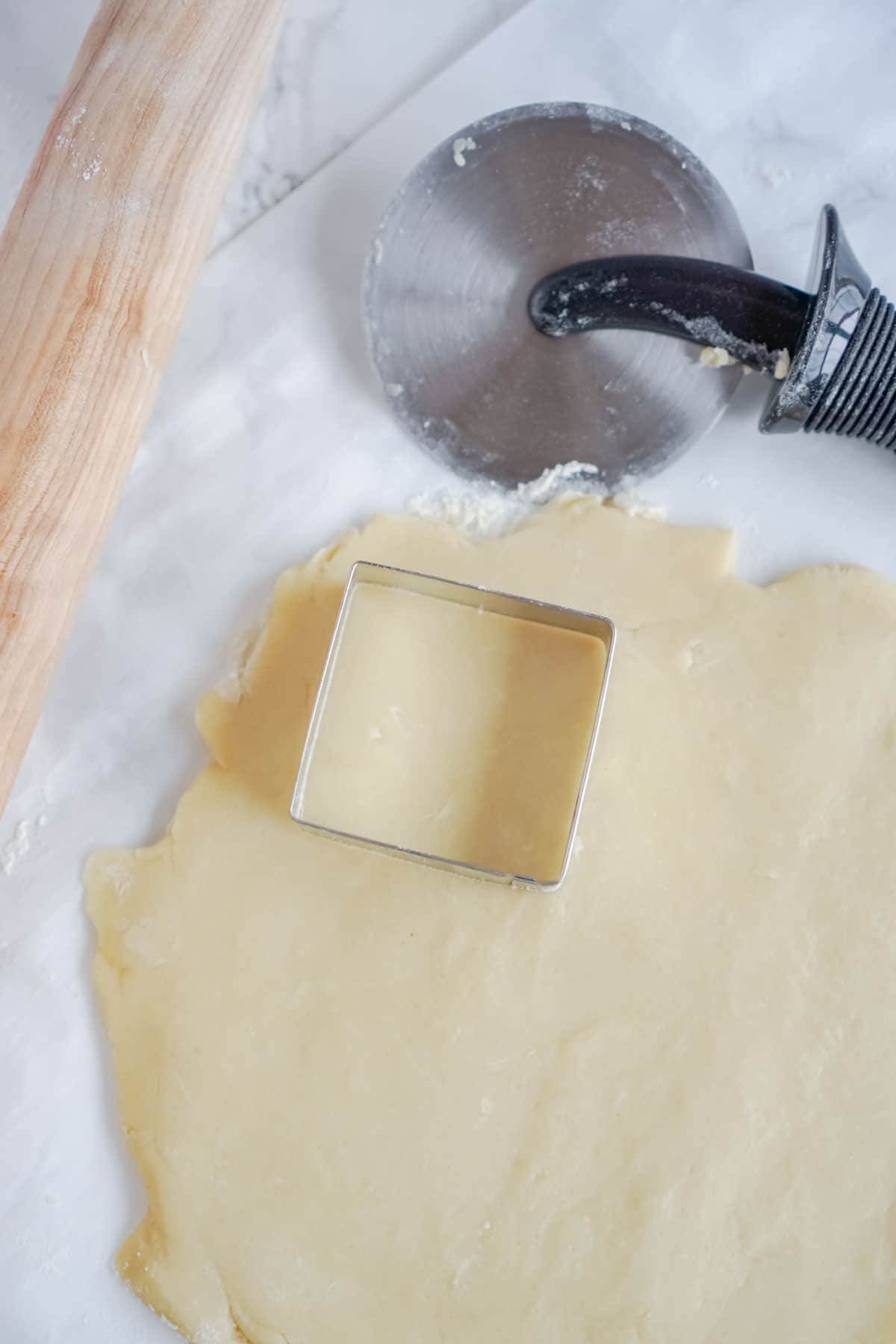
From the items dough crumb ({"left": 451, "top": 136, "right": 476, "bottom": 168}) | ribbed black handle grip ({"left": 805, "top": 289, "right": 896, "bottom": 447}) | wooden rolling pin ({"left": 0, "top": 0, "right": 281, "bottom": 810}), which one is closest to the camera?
wooden rolling pin ({"left": 0, "top": 0, "right": 281, "bottom": 810})

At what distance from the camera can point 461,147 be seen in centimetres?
101

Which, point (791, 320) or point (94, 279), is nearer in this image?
point (94, 279)

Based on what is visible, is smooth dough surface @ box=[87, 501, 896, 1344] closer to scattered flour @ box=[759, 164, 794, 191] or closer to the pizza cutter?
the pizza cutter

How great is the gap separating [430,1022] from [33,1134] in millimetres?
423

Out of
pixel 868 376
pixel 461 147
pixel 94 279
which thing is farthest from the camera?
pixel 461 147

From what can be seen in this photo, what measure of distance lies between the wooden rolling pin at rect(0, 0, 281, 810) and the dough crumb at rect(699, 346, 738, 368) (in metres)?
0.48

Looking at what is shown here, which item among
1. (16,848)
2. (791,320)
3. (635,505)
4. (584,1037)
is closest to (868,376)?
(791,320)

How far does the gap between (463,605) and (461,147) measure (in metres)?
0.46

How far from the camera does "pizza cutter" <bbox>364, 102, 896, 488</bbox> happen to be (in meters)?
1.01

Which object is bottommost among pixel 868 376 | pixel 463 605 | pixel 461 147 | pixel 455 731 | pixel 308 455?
pixel 455 731

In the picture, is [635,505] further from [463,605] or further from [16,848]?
[16,848]

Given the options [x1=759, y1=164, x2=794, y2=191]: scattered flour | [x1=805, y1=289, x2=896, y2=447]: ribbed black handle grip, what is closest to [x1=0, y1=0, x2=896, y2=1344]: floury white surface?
[x1=759, y1=164, x2=794, y2=191]: scattered flour

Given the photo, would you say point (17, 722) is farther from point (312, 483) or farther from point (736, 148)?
point (736, 148)

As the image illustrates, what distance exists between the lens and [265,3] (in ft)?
2.86
